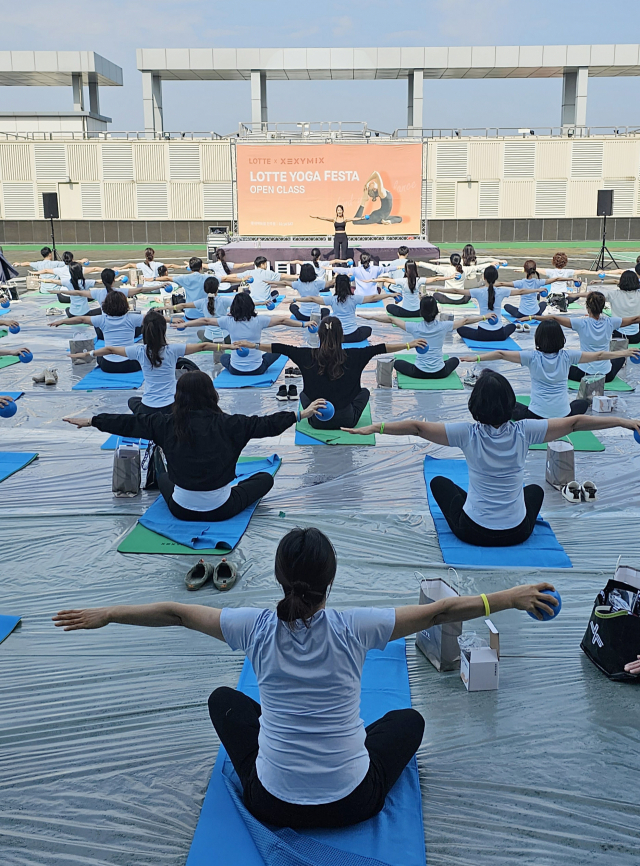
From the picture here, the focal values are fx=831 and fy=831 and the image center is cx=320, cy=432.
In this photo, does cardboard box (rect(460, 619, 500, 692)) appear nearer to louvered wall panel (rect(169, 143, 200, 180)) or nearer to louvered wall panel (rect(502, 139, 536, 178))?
louvered wall panel (rect(169, 143, 200, 180))

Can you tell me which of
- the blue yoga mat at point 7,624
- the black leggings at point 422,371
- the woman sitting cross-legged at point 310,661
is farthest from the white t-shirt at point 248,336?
the woman sitting cross-legged at point 310,661

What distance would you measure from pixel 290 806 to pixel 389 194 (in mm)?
22897

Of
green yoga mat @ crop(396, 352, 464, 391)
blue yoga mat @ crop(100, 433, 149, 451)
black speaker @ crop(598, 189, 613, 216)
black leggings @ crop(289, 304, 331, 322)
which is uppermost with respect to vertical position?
black speaker @ crop(598, 189, 613, 216)

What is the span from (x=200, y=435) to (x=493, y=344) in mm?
7151

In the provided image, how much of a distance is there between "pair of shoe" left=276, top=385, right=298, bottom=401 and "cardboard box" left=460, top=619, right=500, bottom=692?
499cm

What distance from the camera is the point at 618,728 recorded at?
315cm

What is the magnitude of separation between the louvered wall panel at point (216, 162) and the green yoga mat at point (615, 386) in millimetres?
19830

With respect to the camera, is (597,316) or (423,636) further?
(597,316)

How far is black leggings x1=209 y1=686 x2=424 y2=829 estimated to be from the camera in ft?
8.21

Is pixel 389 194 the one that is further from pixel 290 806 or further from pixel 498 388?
pixel 290 806

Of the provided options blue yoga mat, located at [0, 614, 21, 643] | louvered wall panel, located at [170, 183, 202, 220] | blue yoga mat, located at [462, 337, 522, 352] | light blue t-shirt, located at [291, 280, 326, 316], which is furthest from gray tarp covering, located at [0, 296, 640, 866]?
louvered wall panel, located at [170, 183, 202, 220]

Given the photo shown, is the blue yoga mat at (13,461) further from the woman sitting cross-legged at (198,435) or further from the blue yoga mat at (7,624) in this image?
the blue yoga mat at (7,624)

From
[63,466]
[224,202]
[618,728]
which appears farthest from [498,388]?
[224,202]

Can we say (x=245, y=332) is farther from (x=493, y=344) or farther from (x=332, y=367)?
(x=493, y=344)
